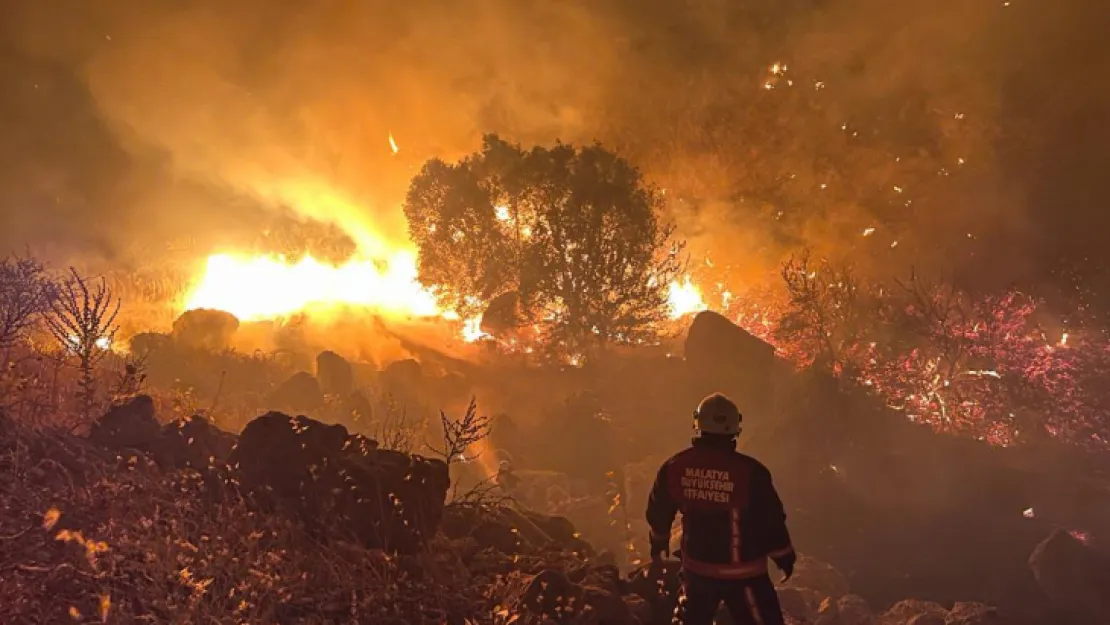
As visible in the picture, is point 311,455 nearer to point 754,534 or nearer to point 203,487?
point 203,487

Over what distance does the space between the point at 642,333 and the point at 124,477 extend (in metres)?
22.6

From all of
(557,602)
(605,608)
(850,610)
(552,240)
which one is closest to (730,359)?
(552,240)

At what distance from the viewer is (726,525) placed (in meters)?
5.09

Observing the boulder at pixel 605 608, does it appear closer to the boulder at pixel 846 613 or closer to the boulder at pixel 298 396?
A: the boulder at pixel 846 613

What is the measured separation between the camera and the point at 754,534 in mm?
5070

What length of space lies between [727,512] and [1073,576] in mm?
14073

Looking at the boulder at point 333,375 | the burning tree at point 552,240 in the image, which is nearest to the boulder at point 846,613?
the burning tree at point 552,240

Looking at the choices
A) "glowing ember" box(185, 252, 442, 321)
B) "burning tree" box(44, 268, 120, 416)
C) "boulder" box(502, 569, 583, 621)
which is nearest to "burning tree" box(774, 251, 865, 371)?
"glowing ember" box(185, 252, 442, 321)

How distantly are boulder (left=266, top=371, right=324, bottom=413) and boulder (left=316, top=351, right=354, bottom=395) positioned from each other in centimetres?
135

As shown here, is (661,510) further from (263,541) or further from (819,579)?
(819,579)

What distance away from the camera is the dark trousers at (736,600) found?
200 inches

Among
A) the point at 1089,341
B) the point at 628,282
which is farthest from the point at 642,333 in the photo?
the point at 1089,341

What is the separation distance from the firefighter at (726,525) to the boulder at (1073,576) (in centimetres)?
1296

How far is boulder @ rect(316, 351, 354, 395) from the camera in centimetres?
2327
